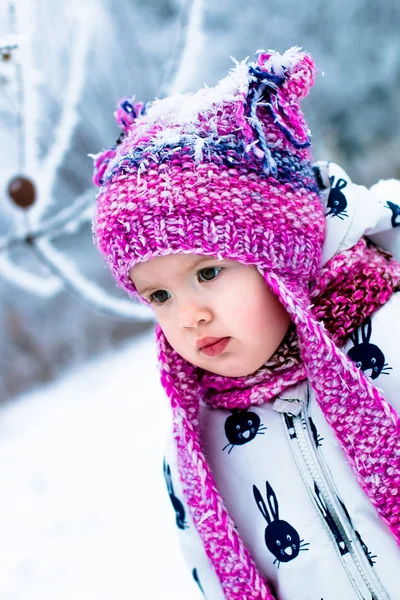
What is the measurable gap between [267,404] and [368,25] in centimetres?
143

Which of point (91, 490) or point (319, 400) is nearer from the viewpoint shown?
point (319, 400)

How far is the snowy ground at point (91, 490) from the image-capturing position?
4.35ft

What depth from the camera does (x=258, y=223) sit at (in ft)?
2.37

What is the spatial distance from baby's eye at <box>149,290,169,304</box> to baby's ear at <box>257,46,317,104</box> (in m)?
0.31

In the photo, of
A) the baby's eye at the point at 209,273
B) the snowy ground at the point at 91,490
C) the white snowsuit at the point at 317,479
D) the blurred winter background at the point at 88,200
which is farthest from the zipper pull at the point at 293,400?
the blurred winter background at the point at 88,200

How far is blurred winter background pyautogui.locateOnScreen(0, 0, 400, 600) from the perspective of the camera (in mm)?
1569

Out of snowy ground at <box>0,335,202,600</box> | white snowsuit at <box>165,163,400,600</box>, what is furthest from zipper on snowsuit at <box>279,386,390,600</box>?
snowy ground at <box>0,335,202,600</box>

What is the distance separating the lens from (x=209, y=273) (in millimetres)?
750

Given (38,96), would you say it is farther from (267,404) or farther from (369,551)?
(369,551)

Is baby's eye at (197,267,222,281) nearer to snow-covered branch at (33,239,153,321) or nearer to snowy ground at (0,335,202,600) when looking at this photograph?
snowy ground at (0,335,202,600)

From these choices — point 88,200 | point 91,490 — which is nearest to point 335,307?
point 91,490

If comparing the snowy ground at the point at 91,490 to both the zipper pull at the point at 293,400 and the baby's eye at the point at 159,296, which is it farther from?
the baby's eye at the point at 159,296

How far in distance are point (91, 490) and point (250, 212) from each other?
45.6 inches

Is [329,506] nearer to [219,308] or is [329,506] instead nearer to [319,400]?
[319,400]
